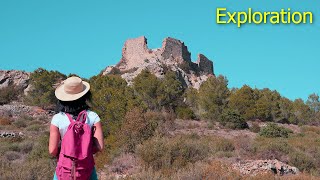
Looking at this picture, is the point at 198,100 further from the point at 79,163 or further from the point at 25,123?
the point at 79,163

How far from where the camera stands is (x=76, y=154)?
384 centimetres

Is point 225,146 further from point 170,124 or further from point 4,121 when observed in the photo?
point 4,121

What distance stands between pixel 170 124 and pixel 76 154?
2660cm

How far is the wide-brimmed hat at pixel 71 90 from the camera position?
409 centimetres

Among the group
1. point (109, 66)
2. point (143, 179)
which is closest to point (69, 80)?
point (143, 179)

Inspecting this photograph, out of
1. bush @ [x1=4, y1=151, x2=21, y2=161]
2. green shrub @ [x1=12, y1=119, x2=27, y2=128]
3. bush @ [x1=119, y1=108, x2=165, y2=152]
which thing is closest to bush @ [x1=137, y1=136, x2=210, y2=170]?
bush @ [x1=119, y1=108, x2=165, y2=152]

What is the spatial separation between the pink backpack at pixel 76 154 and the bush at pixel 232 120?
3229cm

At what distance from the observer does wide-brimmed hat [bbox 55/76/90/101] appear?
4.09 m

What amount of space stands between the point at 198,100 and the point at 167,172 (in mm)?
31226

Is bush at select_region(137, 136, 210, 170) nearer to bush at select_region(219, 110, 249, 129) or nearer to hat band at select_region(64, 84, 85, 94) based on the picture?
hat band at select_region(64, 84, 85, 94)

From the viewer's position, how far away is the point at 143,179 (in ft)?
33.2

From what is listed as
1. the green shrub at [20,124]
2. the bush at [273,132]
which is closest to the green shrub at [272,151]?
the bush at [273,132]

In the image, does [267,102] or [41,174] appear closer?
[41,174]

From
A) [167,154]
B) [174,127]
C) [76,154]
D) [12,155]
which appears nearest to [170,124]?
[174,127]
